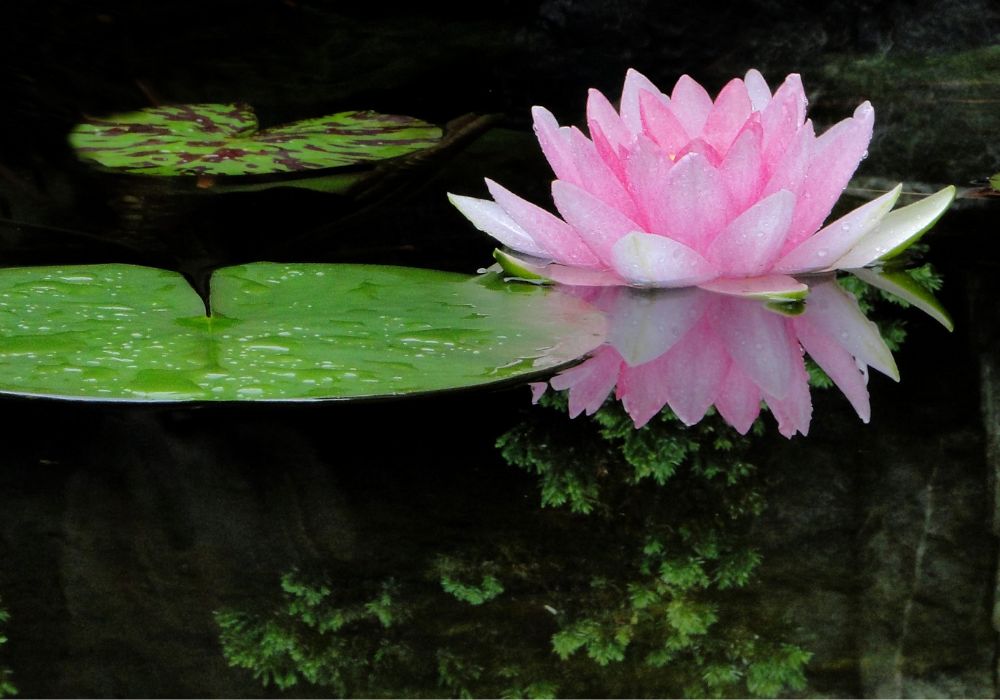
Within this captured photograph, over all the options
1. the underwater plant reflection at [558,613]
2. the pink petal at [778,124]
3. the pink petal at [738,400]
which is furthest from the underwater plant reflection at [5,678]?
the pink petal at [778,124]

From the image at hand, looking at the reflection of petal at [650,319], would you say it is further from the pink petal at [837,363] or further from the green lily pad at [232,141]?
the green lily pad at [232,141]

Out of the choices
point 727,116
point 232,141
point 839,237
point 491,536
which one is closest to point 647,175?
point 727,116

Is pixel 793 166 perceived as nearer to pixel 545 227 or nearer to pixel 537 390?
pixel 545 227

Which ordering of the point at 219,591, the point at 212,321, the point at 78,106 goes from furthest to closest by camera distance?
1. the point at 78,106
2. the point at 212,321
3. the point at 219,591

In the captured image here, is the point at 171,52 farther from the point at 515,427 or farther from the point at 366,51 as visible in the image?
the point at 515,427

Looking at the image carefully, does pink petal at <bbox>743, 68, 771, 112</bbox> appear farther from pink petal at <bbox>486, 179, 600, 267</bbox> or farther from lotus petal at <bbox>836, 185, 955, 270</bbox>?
pink petal at <bbox>486, 179, 600, 267</bbox>

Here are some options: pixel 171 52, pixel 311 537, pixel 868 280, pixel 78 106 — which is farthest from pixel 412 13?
pixel 311 537

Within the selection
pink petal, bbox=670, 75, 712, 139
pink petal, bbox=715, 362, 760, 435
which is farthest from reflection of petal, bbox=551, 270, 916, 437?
pink petal, bbox=670, 75, 712, 139

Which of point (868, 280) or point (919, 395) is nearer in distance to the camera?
point (919, 395)
